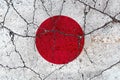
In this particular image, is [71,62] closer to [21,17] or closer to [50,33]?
[50,33]

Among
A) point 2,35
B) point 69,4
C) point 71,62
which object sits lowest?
point 71,62

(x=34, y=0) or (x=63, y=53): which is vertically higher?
(x=34, y=0)

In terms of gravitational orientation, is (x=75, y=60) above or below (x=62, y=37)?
below

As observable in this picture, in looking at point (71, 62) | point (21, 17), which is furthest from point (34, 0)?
point (71, 62)
